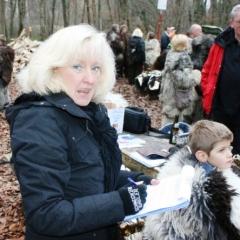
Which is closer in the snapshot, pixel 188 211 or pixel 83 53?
pixel 83 53

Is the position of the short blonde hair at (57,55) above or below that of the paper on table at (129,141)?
above

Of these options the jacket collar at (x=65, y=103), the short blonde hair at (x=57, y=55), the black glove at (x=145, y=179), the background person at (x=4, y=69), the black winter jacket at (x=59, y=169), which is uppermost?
the short blonde hair at (x=57, y=55)

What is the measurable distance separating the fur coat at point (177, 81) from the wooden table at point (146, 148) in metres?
2.24

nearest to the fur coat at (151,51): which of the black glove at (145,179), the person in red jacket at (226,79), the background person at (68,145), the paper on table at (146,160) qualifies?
the person in red jacket at (226,79)

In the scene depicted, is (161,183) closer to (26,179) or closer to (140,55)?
(26,179)

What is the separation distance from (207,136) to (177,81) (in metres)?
4.05

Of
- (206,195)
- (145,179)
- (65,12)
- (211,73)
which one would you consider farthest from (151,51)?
(65,12)

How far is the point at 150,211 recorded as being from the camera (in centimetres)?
149

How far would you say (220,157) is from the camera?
7.96 feet

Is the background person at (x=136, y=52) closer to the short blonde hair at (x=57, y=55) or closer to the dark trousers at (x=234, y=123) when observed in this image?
the dark trousers at (x=234, y=123)

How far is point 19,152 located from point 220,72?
3694 mm

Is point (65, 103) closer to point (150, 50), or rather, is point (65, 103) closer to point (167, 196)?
point (167, 196)

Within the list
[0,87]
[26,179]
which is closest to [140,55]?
[0,87]

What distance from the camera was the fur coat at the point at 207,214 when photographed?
2.09 metres
